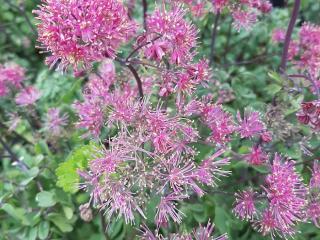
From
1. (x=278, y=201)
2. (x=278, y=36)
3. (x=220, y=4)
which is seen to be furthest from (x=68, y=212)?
(x=278, y=36)

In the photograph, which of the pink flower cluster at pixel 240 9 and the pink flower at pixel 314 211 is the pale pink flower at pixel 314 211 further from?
the pink flower cluster at pixel 240 9

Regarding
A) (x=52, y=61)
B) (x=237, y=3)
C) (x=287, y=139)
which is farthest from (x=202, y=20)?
(x=52, y=61)

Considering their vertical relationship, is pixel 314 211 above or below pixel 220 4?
below

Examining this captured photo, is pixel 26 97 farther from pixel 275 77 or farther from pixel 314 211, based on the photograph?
pixel 314 211

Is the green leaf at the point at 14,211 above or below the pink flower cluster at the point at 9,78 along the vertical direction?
below

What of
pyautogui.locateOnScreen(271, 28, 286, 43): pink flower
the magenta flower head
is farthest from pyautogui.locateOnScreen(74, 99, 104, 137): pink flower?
pyautogui.locateOnScreen(271, 28, 286, 43): pink flower

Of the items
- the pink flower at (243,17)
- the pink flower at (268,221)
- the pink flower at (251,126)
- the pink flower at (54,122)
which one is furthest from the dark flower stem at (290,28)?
the pink flower at (54,122)
